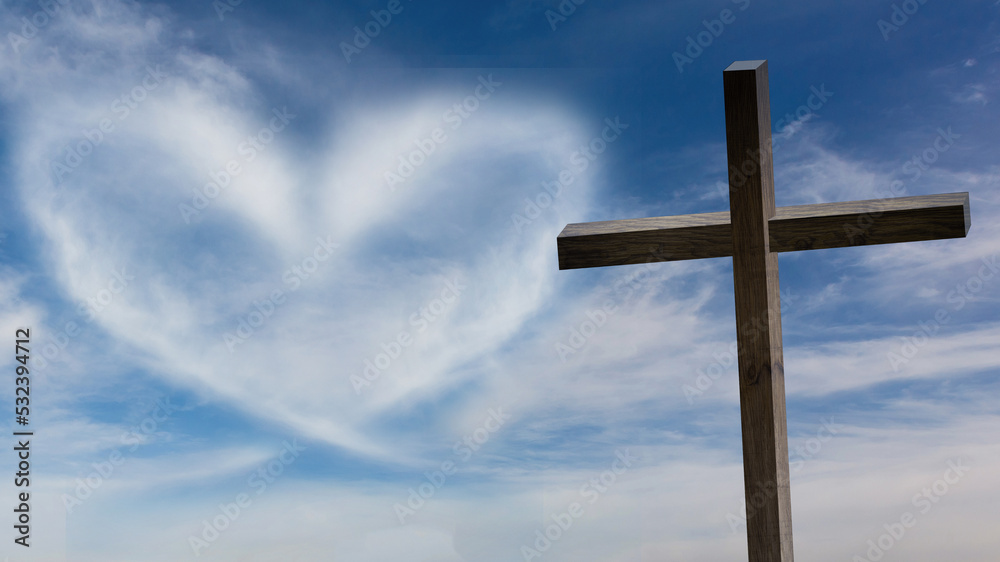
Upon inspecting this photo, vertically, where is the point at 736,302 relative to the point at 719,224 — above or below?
below

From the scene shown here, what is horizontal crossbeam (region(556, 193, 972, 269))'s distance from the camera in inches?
117

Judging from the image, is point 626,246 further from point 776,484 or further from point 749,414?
point 776,484

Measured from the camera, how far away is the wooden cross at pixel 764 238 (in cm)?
290

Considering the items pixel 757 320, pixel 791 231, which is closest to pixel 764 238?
pixel 791 231

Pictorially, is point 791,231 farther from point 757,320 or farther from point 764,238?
point 757,320

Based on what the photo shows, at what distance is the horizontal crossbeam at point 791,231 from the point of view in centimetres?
298

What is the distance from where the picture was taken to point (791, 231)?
9.90 feet

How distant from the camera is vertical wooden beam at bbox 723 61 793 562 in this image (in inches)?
113

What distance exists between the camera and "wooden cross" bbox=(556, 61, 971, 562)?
2896 millimetres

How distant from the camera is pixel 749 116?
298cm

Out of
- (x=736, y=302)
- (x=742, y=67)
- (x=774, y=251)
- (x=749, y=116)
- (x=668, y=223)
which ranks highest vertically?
(x=742, y=67)

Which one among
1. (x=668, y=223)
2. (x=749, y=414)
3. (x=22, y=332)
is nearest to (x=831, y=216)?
(x=668, y=223)

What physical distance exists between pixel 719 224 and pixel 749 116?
1.46 feet

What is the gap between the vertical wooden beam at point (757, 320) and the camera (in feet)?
9.45
